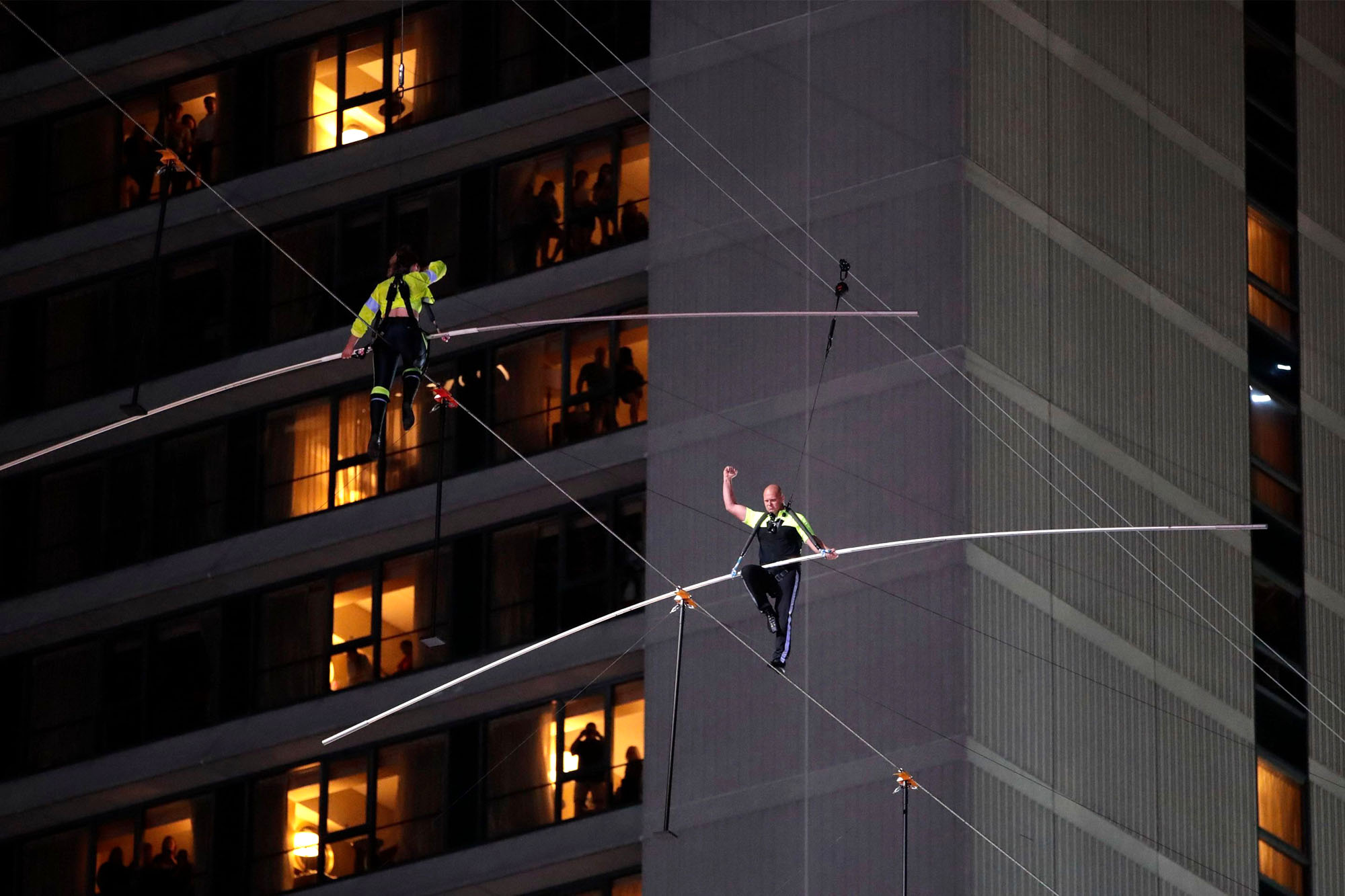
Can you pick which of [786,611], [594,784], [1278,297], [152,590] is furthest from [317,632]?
[1278,297]

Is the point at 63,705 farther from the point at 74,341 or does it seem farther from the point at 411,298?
the point at 411,298

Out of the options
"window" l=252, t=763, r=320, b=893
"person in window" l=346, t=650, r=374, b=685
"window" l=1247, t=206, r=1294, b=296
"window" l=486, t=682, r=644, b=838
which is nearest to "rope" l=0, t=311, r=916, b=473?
"person in window" l=346, t=650, r=374, b=685

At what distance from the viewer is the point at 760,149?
36719 millimetres

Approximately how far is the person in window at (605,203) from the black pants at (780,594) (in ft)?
29.0

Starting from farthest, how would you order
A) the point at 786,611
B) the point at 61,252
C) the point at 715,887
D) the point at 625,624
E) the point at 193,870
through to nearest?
the point at 61,252 < the point at 193,870 < the point at 625,624 < the point at 715,887 < the point at 786,611

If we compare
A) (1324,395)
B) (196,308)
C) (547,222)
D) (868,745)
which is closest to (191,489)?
(196,308)

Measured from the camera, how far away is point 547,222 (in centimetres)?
3941

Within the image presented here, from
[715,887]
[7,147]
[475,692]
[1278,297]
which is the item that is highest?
[7,147]

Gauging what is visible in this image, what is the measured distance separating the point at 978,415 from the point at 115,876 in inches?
542

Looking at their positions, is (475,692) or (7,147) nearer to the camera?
(475,692)

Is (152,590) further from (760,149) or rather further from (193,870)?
(760,149)

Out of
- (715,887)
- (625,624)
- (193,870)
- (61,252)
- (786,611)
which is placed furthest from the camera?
(61,252)

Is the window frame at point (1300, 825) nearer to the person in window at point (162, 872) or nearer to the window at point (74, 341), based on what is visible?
the person in window at point (162, 872)

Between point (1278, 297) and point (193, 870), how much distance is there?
16.6 m
